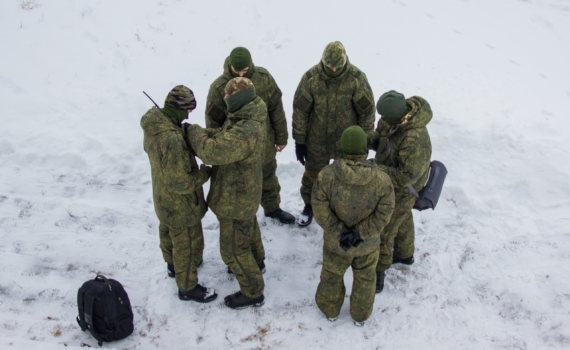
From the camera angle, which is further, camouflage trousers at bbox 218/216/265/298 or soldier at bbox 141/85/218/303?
camouflage trousers at bbox 218/216/265/298

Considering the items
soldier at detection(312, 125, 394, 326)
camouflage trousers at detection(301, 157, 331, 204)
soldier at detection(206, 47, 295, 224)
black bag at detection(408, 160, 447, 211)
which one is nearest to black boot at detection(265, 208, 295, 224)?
soldier at detection(206, 47, 295, 224)

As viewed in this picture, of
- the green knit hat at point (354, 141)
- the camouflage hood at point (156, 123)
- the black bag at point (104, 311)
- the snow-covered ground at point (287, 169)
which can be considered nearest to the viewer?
the green knit hat at point (354, 141)

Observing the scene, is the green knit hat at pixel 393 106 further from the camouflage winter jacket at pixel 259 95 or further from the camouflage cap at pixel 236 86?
the camouflage winter jacket at pixel 259 95

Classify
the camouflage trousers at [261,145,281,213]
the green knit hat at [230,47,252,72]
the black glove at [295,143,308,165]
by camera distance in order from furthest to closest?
the black glove at [295,143,308,165]
the camouflage trousers at [261,145,281,213]
the green knit hat at [230,47,252,72]

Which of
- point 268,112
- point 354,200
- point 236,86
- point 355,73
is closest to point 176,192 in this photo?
point 236,86

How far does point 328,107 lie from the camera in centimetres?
514

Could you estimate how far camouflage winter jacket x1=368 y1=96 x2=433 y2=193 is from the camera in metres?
4.06

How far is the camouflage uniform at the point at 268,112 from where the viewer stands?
15.9 feet

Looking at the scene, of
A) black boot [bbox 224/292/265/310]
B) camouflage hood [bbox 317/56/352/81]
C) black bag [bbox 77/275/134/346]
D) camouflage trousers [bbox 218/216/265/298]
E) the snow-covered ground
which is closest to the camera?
black bag [bbox 77/275/134/346]

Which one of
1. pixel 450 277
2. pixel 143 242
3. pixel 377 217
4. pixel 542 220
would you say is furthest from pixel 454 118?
pixel 143 242

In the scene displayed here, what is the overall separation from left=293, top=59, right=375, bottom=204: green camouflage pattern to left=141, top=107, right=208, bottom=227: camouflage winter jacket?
1.70m

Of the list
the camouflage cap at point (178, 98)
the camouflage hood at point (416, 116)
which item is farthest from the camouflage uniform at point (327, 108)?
the camouflage cap at point (178, 98)

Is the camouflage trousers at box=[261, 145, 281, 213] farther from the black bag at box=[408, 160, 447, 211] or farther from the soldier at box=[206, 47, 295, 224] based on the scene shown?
the black bag at box=[408, 160, 447, 211]

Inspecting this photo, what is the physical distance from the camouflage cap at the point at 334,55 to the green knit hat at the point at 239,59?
835mm
